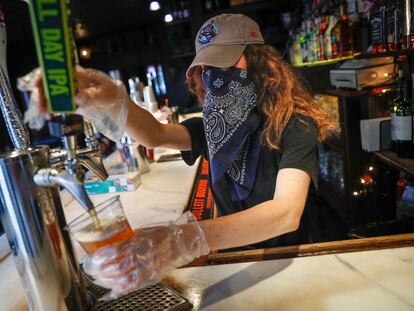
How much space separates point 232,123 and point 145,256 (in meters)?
0.68

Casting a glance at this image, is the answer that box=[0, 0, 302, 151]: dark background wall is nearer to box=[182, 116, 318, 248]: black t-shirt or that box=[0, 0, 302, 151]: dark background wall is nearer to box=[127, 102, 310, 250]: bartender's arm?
box=[182, 116, 318, 248]: black t-shirt

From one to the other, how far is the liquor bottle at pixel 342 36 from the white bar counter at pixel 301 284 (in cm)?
221

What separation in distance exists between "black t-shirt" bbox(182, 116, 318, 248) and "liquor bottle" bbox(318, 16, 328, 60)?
1959mm

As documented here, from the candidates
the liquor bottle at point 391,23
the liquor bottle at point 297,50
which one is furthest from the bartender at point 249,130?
the liquor bottle at point 297,50

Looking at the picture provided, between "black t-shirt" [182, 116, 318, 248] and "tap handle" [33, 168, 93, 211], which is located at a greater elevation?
"tap handle" [33, 168, 93, 211]

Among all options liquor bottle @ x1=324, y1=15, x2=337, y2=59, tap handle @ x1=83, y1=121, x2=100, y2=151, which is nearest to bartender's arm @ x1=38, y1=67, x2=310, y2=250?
tap handle @ x1=83, y1=121, x2=100, y2=151

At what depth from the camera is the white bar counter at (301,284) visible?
0.69 meters

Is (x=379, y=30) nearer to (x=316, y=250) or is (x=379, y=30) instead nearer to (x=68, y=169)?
(x=316, y=250)

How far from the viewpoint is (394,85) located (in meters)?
2.29

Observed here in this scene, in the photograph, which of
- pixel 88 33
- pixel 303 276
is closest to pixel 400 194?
pixel 303 276

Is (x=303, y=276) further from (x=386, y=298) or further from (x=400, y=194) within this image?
(x=400, y=194)

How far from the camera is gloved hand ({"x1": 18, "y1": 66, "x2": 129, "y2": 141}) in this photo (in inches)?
A: 20.6

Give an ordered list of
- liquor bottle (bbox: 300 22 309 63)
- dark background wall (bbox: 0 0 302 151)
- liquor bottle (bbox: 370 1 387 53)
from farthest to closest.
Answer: dark background wall (bbox: 0 0 302 151) < liquor bottle (bbox: 300 22 309 63) < liquor bottle (bbox: 370 1 387 53)

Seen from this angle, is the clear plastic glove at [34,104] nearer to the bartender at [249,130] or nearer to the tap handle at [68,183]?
the tap handle at [68,183]
